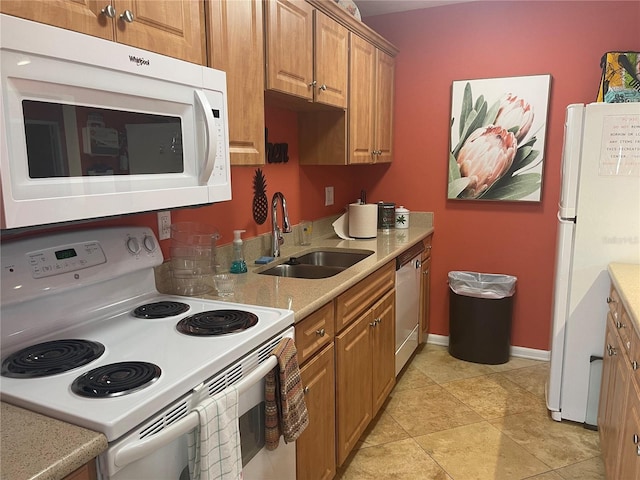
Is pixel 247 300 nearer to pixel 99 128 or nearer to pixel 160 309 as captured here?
pixel 160 309

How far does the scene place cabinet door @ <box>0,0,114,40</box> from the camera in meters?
1.01

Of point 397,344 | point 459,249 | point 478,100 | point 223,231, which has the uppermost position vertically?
point 478,100

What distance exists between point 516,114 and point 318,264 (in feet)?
5.65

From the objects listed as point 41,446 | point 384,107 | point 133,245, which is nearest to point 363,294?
point 133,245

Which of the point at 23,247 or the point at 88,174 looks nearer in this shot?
the point at 88,174

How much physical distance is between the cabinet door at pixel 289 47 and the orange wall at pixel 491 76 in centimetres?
145

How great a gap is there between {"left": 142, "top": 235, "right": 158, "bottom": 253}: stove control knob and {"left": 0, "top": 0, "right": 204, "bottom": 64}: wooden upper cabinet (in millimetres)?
632

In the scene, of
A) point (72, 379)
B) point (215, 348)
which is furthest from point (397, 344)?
point (72, 379)

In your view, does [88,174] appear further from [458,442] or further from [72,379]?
[458,442]

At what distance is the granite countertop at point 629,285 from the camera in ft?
5.41

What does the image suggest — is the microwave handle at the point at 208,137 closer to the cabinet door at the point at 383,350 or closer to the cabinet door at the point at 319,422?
the cabinet door at the point at 319,422

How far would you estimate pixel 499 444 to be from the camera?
244 centimetres

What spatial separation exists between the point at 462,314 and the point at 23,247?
8.95 ft

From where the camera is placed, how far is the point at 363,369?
7.54 feet
